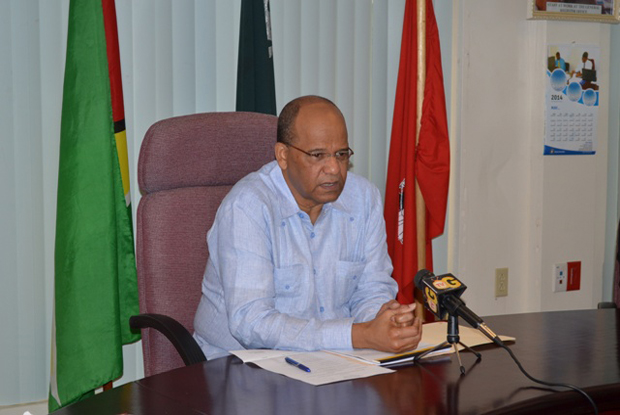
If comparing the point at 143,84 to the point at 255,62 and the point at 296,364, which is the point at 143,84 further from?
the point at 296,364

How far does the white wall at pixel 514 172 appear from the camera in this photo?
3469mm

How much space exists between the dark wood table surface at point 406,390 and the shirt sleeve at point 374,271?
1.49 ft

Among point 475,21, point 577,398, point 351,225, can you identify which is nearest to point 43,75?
point 351,225

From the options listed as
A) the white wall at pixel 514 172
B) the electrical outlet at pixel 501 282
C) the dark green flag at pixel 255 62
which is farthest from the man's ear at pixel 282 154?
the electrical outlet at pixel 501 282

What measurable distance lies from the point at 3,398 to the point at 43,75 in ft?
3.79

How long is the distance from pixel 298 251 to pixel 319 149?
0.26 meters

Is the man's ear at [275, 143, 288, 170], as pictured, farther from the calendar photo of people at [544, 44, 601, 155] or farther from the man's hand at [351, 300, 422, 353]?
the calendar photo of people at [544, 44, 601, 155]

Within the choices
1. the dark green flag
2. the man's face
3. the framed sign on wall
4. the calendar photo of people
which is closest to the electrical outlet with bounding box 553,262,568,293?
the calendar photo of people

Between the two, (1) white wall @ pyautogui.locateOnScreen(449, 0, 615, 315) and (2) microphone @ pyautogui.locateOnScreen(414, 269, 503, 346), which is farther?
(1) white wall @ pyautogui.locateOnScreen(449, 0, 615, 315)

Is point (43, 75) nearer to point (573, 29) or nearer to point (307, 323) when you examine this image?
point (307, 323)

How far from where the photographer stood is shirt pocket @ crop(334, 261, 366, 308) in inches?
80.8

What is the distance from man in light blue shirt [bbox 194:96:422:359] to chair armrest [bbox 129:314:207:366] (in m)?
0.10

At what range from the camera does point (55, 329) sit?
247 centimetres

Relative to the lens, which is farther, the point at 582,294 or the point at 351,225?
the point at 582,294
